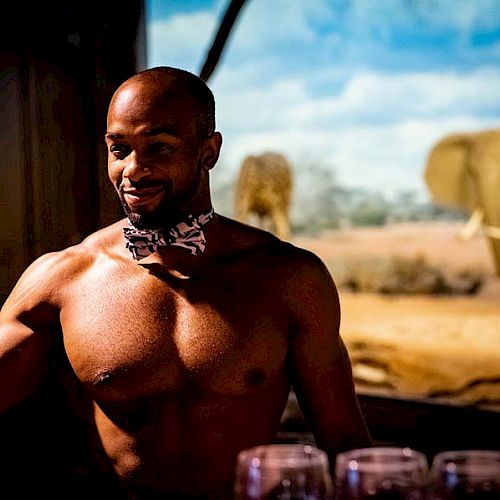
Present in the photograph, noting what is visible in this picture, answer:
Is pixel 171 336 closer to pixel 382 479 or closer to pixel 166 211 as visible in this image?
pixel 166 211

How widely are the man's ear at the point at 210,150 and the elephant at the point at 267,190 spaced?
9.69 feet

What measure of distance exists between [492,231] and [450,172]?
316 mm

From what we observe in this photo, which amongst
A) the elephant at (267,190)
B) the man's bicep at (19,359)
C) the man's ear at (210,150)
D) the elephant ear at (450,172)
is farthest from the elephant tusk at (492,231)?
the man's bicep at (19,359)

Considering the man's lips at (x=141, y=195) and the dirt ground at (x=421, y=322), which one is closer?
the man's lips at (x=141, y=195)

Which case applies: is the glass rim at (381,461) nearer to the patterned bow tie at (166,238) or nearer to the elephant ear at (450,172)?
the patterned bow tie at (166,238)

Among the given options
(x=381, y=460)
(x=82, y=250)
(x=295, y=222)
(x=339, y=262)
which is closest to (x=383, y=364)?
(x=339, y=262)

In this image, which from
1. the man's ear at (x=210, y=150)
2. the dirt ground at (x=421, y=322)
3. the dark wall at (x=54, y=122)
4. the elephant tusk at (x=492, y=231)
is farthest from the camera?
the elephant tusk at (x=492, y=231)

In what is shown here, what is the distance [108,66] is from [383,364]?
8.17ft

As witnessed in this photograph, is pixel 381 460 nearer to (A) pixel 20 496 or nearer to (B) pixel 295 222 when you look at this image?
(A) pixel 20 496

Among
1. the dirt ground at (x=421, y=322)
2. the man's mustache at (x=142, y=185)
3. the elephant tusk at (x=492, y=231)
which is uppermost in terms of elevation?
the man's mustache at (x=142, y=185)

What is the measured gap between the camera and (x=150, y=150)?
5.03 ft

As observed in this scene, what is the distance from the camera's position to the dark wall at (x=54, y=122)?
214cm

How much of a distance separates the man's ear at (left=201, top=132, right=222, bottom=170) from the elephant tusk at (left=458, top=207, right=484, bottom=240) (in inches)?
106

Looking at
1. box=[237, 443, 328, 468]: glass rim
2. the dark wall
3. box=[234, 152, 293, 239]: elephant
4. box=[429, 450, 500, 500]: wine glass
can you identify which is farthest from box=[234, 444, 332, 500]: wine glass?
box=[234, 152, 293, 239]: elephant
